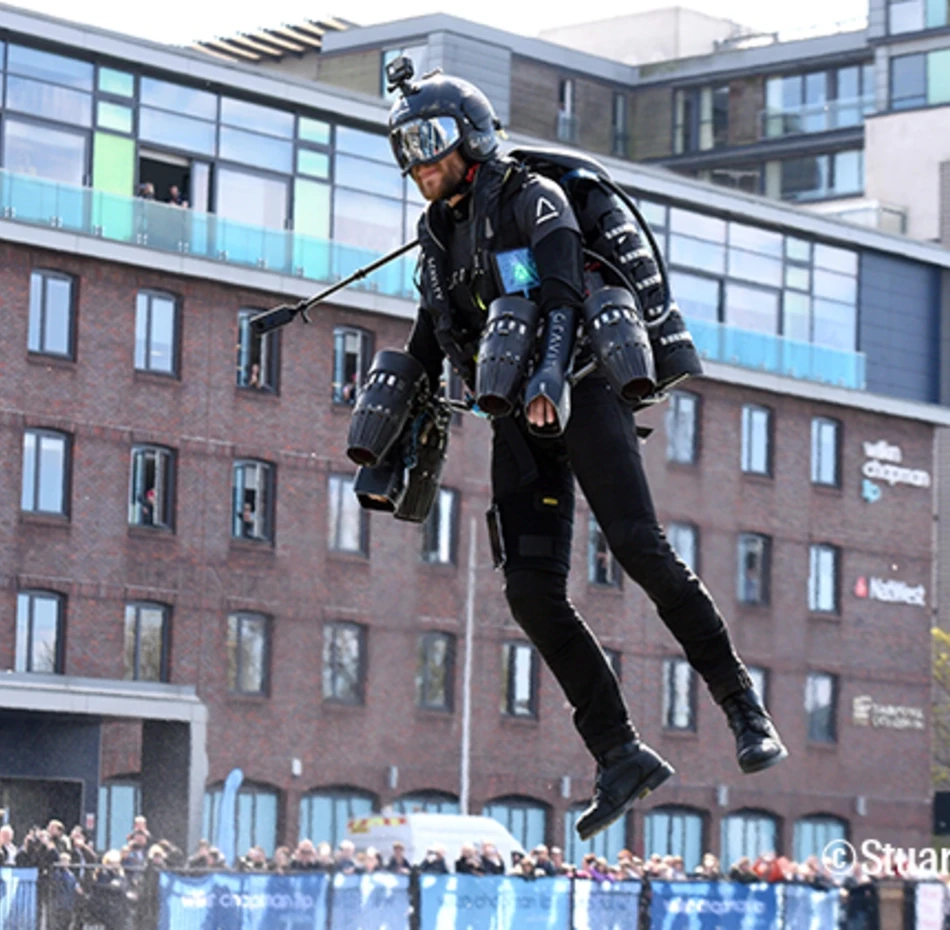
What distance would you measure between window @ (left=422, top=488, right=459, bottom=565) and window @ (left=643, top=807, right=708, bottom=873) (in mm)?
10644

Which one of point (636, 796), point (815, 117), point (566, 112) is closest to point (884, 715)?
point (566, 112)

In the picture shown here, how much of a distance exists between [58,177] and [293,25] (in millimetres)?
49508

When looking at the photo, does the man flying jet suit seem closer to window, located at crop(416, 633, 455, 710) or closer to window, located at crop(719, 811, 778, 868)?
window, located at crop(416, 633, 455, 710)

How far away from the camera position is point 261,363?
65750 millimetres

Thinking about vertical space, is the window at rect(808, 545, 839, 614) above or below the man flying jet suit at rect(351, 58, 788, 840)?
above

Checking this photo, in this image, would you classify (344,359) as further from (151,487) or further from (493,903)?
(493,903)

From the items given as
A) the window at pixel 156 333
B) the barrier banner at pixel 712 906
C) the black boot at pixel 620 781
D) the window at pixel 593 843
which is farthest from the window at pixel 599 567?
the black boot at pixel 620 781

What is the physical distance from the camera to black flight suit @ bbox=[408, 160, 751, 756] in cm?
964

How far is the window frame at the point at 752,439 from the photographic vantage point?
78.1 m

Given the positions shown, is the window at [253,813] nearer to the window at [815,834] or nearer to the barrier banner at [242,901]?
the window at [815,834]

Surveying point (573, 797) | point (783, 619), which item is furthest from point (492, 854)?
point (783, 619)

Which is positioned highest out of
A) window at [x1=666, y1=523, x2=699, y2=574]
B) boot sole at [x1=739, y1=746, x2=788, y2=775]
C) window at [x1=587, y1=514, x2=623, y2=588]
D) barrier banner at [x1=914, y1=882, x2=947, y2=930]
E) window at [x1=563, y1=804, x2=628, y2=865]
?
window at [x1=666, y1=523, x2=699, y2=574]

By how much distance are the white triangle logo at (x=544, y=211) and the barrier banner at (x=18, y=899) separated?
16.4 meters

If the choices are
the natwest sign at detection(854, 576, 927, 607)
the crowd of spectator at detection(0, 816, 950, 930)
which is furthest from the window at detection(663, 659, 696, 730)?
the crowd of spectator at detection(0, 816, 950, 930)
